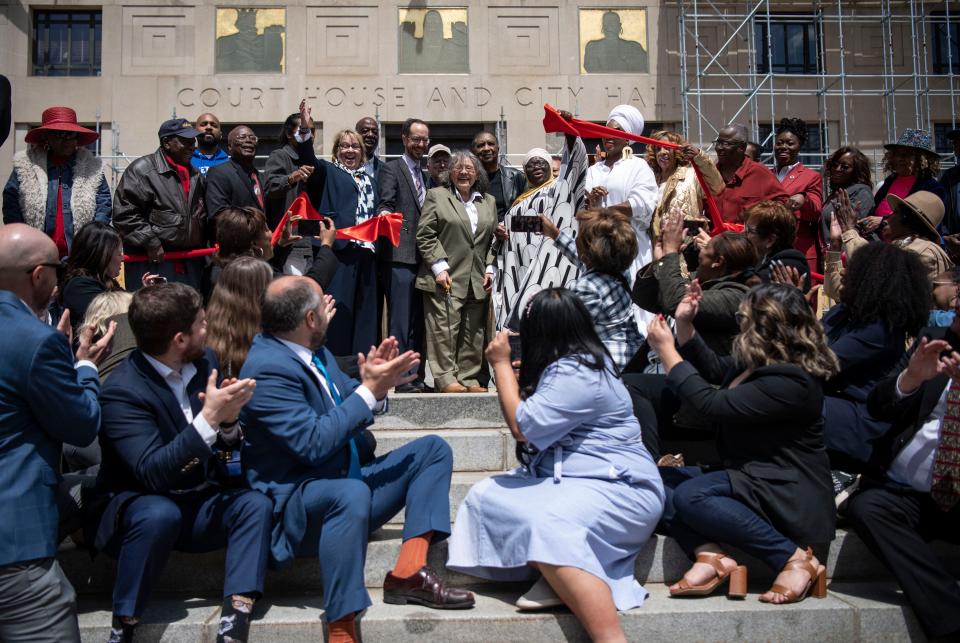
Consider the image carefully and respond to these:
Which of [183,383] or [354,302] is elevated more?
[354,302]

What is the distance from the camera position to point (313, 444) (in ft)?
12.2

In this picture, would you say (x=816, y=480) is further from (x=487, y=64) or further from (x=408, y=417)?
(x=487, y=64)

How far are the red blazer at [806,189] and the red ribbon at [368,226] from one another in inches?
123

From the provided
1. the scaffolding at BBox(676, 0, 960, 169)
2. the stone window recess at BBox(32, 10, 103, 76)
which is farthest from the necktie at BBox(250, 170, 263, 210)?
the scaffolding at BBox(676, 0, 960, 169)

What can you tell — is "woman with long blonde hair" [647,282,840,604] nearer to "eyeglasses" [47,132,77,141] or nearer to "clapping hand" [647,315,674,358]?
"clapping hand" [647,315,674,358]

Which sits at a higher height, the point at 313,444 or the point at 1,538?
the point at 313,444

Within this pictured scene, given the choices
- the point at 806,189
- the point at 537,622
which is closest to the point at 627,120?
the point at 806,189

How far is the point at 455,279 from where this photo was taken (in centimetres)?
666

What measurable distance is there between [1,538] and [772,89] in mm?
13376

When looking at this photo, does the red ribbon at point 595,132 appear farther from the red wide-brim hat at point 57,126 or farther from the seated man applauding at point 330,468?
the red wide-brim hat at point 57,126

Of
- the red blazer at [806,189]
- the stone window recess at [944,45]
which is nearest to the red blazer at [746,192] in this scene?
the red blazer at [806,189]

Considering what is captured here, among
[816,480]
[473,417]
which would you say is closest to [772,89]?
[473,417]

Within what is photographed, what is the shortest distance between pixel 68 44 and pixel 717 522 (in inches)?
536

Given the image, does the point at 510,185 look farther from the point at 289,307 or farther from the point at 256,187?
the point at 289,307
